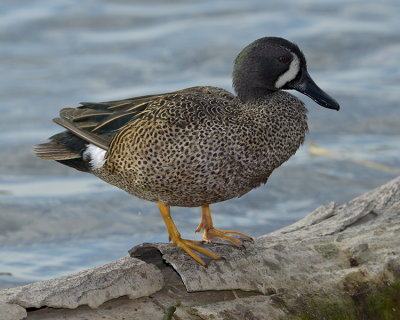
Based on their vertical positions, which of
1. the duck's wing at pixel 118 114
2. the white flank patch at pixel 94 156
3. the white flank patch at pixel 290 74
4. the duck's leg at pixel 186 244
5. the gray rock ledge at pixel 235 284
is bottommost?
the gray rock ledge at pixel 235 284

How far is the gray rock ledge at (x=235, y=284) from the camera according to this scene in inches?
144

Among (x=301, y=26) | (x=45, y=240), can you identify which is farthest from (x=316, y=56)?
(x=45, y=240)

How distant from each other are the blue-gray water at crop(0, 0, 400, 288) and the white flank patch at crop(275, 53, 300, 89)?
2.25m

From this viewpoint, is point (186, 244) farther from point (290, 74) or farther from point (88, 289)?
point (290, 74)

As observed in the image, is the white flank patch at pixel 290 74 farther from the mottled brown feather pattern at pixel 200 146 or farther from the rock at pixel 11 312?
the rock at pixel 11 312

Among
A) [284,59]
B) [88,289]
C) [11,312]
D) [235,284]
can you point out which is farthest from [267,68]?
[11,312]

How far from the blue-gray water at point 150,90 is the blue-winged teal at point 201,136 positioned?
5.87 feet

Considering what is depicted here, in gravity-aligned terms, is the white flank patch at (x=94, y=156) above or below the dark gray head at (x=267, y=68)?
below

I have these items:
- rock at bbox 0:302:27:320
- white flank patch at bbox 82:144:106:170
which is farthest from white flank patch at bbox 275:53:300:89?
rock at bbox 0:302:27:320

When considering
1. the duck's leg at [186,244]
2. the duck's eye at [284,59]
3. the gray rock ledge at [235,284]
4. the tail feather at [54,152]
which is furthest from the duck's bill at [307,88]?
the tail feather at [54,152]

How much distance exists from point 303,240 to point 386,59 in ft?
18.4

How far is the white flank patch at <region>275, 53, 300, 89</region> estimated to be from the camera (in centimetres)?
442

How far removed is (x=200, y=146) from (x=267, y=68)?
640 millimetres

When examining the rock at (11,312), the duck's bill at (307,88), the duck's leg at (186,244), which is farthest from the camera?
the duck's bill at (307,88)
